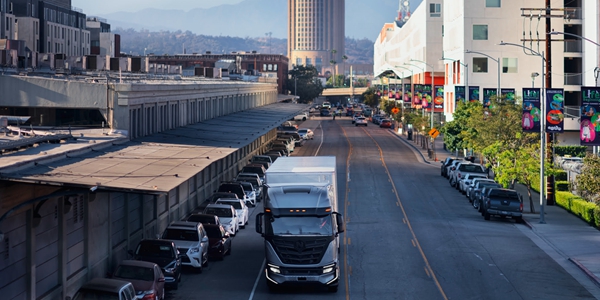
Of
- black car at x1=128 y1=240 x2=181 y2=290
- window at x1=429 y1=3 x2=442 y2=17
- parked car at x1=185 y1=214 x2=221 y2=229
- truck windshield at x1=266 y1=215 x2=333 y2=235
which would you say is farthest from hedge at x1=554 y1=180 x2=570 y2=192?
window at x1=429 y1=3 x2=442 y2=17

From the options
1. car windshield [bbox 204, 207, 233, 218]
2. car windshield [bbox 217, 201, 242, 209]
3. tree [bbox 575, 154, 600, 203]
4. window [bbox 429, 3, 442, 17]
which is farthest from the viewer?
window [bbox 429, 3, 442, 17]

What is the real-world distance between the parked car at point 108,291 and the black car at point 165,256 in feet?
13.3

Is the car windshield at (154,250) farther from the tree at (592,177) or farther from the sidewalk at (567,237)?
the tree at (592,177)

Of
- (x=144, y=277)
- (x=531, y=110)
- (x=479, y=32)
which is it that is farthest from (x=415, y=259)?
(x=479, y=32)

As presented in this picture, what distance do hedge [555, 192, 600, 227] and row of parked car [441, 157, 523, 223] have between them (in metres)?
3.16

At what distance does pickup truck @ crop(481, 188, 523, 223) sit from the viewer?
4281 centimetres

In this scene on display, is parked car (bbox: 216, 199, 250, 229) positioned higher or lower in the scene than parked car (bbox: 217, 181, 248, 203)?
lower

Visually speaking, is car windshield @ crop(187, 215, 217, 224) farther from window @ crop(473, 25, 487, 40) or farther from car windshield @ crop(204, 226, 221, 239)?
window @ crop(473, 25, 487, 40)

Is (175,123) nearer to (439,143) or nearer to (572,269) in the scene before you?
(572,269)

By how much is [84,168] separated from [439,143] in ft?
267

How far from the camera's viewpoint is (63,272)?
23656 mm

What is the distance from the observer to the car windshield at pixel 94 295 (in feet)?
70.2

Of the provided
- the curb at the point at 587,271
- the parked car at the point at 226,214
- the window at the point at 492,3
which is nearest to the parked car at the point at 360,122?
the window at the point at 492,3

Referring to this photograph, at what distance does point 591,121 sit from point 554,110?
24.1 feet
